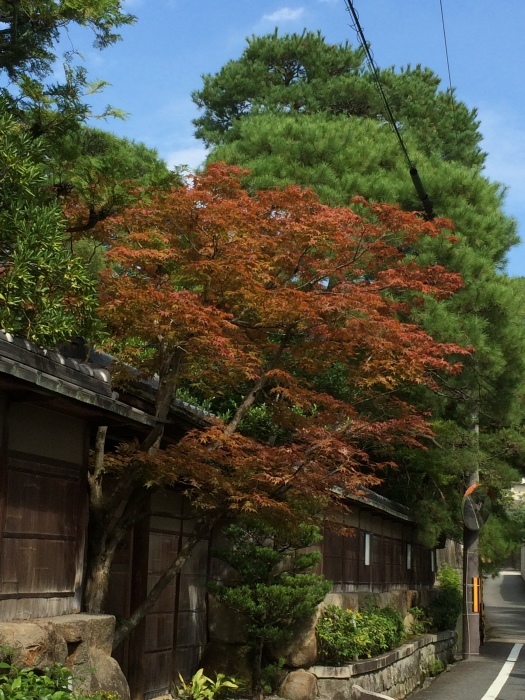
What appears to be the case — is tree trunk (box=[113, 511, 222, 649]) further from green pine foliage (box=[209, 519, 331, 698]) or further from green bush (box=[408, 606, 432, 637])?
green bush (box=[408, 606, 432, 637])

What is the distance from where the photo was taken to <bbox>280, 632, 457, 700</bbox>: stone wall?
→ 49.6 feet

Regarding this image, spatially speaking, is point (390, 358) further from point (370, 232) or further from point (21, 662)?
point (21, 662)

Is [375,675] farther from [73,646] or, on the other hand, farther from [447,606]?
[447,606]

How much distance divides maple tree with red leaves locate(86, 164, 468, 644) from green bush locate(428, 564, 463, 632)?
1617 centimetres

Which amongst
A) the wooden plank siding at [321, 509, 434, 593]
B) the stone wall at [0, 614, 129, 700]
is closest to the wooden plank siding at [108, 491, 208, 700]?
the stone wall at [0, 614, 129, 700]

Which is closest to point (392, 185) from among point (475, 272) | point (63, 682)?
point (475, 272)

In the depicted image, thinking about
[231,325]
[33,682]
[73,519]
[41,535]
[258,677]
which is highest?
[231,325]

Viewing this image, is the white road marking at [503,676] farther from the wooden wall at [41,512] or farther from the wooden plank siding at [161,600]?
the wooden wall at [41,512]

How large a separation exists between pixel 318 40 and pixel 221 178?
28.1 m

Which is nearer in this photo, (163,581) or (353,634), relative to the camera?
(163,581)

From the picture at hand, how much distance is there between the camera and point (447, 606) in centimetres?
2920

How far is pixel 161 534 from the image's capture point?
13953mm

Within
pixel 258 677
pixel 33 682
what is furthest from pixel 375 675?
pixel 33 682

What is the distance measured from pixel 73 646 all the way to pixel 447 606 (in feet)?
71.8
